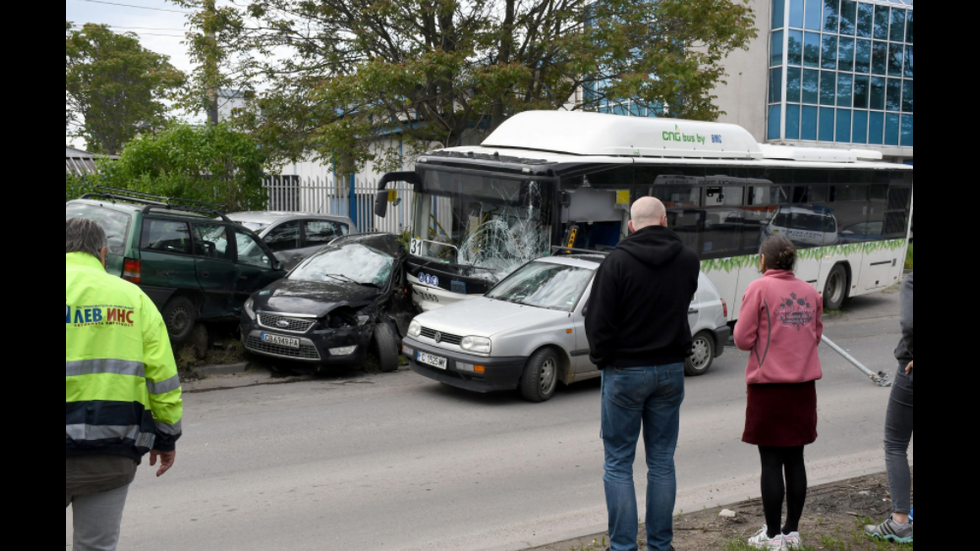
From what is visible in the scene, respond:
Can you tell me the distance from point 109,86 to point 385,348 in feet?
90.3

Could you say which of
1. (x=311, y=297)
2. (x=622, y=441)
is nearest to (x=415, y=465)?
(x=622, y=441)

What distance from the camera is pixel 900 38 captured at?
34969mm

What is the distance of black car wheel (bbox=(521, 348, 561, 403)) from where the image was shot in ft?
29.9

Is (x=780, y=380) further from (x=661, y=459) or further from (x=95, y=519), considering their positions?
(x=95, y=519)

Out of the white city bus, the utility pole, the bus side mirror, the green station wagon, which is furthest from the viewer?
the utility pole

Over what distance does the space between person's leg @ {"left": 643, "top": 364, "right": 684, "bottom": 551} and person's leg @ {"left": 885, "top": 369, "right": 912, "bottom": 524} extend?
138cm

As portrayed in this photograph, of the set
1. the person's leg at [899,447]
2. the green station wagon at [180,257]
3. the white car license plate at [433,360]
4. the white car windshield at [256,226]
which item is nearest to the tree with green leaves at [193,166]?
the white car windshield at [256,226]

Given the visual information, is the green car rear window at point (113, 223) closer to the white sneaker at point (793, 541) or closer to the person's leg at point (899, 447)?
the white sneaker at point (793, 541)

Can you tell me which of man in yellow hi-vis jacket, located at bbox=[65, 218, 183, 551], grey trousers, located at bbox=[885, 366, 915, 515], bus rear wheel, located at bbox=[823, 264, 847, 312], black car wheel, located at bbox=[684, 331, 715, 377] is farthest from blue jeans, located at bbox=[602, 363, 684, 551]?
bus rear wheel, located at bbox=[823, 264, 847, 312]

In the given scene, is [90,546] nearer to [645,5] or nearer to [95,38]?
[645,5]

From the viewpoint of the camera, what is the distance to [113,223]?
1009cm

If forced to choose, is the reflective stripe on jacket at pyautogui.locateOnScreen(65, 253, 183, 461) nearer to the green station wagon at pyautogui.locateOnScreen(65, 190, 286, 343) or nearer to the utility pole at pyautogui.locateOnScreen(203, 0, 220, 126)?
the green station wagon at pyautogui.locateOnScreen(65, 190, 286, 343)

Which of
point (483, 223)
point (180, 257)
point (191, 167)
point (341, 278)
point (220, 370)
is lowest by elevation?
point (220, 370)
